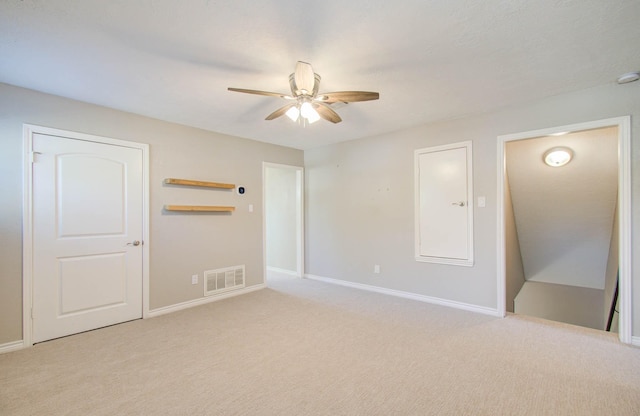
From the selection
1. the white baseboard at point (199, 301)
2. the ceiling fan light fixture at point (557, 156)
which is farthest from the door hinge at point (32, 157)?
the ceiling fan light fixture at point (557, 156)

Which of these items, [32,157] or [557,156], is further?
[557,156]

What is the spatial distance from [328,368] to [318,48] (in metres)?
2.46

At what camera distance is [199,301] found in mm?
3904

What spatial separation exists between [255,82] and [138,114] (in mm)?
1805

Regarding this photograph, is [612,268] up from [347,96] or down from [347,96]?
down

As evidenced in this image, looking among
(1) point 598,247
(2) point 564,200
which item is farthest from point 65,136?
(1) point 598,247

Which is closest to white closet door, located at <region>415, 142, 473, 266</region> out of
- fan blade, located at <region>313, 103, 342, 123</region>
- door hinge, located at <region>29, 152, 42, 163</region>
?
fan blade, located at <region>313, 103, 342, 123</region>

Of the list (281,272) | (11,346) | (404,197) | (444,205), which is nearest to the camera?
(11,346)

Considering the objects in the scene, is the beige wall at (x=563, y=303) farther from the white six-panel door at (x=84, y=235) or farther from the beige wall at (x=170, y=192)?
the white six-panel door at (x=84, y=235)

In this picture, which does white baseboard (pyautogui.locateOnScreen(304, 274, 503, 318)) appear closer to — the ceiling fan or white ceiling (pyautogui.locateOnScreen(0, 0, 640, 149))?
white ceiling (pyautogui.locateOnScreen(0, 0, 640, 149))

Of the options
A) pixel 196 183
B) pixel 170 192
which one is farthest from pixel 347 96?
pixel 170 192

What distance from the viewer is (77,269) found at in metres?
2.99

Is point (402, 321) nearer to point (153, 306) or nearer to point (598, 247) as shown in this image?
point (153, 306)

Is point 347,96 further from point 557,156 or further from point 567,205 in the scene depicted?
point 567,205
